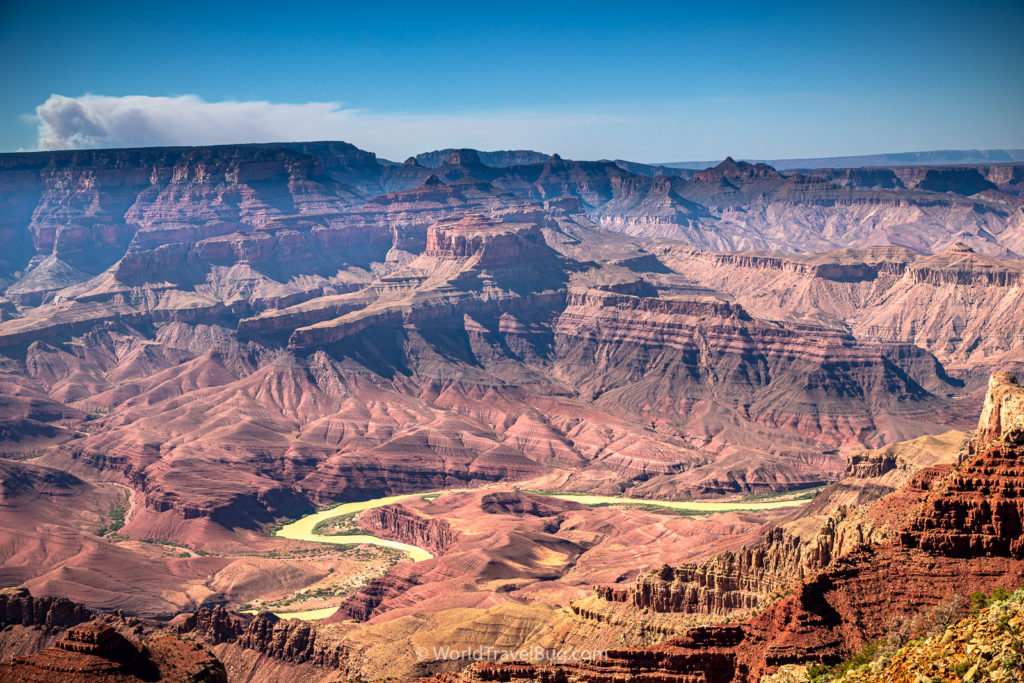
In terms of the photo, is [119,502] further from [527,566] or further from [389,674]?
[389,674]

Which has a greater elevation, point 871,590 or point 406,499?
point 871,590

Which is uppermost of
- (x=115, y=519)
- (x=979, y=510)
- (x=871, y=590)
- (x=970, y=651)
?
(x=970, y=651)

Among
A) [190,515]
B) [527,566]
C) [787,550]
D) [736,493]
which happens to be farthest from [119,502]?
[787,550]

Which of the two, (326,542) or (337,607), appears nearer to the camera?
(337,607)

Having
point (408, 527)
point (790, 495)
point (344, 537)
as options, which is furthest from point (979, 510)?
point (790, 495)

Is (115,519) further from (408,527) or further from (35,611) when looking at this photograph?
(35,611)

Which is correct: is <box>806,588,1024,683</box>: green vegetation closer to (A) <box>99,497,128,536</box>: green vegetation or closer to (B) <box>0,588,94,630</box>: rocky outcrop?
(B) <box>0,588,94,630</box>: rocky outcrop

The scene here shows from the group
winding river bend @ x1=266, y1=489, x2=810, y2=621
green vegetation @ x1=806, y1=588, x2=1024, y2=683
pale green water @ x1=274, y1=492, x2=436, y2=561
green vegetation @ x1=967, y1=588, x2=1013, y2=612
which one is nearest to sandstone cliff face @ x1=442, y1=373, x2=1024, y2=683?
green vegetation @ x1=967, y1=588, x2=1013, y2=612

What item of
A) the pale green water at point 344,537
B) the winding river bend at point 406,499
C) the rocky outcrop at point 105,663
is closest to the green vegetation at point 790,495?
the winding river bend at point 406,499
